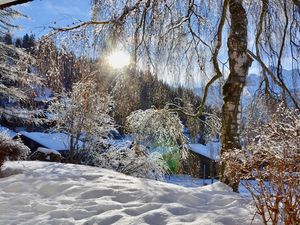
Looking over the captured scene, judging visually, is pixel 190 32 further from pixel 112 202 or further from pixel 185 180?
pixel 185 180

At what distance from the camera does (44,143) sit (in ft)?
72.7

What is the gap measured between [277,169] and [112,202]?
156cm

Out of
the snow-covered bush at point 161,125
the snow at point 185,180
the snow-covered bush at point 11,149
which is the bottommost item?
the snow at point 185,180

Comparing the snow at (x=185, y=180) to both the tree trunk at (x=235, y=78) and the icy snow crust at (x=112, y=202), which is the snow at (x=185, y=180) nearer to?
the tree trunk at (x=235, y=78)

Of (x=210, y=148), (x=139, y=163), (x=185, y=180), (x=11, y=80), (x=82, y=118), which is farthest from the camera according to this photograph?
(x=210, y=148)

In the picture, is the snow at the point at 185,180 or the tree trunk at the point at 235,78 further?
the snow at the point at 185,180

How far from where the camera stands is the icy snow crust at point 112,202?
282cm

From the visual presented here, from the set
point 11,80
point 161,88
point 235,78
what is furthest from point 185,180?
point 235,78

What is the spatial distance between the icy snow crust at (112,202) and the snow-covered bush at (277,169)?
328 mm

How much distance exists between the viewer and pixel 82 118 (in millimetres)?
12094

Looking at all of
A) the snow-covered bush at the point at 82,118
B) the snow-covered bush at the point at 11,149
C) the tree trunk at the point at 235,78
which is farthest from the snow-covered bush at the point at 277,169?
the snow-covered bush at the point at 82,118

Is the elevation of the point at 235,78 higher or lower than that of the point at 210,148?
higher

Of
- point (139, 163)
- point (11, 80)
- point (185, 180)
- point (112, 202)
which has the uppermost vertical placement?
point (11, 80)

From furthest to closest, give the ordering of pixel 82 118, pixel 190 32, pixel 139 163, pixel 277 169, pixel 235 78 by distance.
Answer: pixel 82 118 < pixel 139 163 < pixel 190 32 < pixel 235 78 < pixel 277 169
